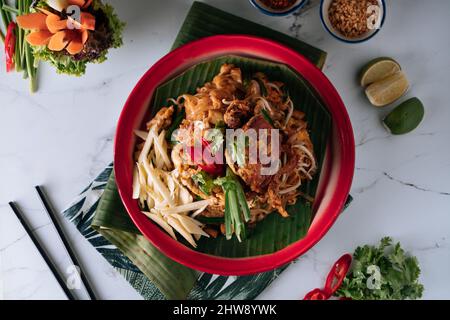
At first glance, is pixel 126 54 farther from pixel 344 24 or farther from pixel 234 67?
pixel 344 24

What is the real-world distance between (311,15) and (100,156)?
66.0 inches

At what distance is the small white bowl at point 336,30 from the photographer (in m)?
2.69

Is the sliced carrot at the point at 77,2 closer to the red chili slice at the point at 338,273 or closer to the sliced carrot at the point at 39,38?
the sliced carrot at the point at 39,38

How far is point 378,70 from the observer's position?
2.79 m

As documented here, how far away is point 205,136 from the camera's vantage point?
2311 mm

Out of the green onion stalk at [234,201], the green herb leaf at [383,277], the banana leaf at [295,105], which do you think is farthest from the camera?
the green herb leaf at [383,277]

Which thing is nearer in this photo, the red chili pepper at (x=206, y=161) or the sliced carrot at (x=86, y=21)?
the red chili pepper at (x=206, y=161)

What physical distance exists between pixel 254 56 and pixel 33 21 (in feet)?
4.16

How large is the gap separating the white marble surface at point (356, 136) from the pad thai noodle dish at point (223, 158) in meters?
0.51

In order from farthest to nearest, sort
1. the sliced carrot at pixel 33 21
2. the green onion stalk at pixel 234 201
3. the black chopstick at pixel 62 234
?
the black chopstick at pixel 62 234 < the sliced carrot at pixel 33 21 < the green onion stalk at pixel 234 201

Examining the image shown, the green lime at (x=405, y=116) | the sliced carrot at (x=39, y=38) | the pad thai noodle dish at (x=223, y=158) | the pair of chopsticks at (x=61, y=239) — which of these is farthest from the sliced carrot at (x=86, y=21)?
the green lime at (x=405, y=116)

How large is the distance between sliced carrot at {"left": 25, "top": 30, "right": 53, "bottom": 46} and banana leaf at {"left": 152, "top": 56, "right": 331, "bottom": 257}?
68 centimetres

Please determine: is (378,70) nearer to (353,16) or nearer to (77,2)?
(353,16)
